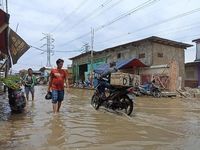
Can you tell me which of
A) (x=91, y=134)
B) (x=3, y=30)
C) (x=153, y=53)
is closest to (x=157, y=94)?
(x=153, y=53)

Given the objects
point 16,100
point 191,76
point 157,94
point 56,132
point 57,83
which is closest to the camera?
point 56,132

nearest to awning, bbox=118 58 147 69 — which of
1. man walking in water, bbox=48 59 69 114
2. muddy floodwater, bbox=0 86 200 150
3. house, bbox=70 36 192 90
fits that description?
house, bbox=70 36 192 90

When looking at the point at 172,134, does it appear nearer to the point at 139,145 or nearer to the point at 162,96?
the point at 139,145

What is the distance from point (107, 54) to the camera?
1554 inches

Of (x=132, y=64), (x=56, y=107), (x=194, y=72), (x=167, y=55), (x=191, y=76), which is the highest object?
(x=167, y=55)

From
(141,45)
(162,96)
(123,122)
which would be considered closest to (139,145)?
(123,122)

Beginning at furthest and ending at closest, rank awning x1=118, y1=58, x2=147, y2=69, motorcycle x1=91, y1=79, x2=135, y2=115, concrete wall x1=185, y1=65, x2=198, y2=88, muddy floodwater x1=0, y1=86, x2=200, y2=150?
concrete wall x1=185, y1=65, x2=198, y2=88
awning x1=118, y1=58, x2=147, y2=69
motorcycle x1=91, y1=79, x2=135, y2=115
muddy floodwater x1=0, y1=86, x2=200, y2=150

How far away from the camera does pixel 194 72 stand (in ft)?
118

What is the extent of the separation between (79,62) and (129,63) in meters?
21.2

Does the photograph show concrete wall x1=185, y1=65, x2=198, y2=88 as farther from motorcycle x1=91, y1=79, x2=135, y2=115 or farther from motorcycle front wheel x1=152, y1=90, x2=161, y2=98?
motorcycle x1=91, y1=79, x2=135, y2=115

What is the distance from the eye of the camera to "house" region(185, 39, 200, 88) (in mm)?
35062

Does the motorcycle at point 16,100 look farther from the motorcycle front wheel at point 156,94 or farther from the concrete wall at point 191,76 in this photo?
the concrete wall at point 191,76

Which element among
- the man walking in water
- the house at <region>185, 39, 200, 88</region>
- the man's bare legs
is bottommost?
the man's bare legs

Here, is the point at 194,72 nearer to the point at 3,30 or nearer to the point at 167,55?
the point at 167,55
